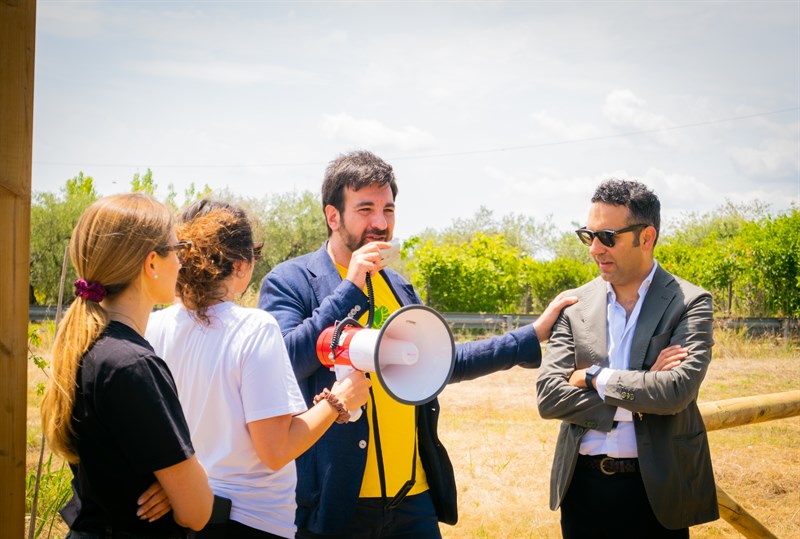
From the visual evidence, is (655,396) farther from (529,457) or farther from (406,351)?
(529,457)

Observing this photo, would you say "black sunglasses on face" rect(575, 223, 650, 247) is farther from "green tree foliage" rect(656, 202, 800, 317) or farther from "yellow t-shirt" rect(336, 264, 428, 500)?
"green tree foliage" rect(656, 202, 800, 317)

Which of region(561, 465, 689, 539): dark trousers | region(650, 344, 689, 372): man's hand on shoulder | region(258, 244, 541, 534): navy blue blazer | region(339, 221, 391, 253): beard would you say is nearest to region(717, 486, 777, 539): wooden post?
region(561, 465, 689, 539): dark trousers

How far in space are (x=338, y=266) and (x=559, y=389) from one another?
1.18 m

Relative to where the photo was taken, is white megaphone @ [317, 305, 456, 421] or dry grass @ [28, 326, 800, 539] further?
dry grass @ [28, 326, 800, 539]

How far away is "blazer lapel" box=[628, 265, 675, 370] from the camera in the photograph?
321 centimetres

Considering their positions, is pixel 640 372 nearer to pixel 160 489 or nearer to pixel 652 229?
pixel 652 229

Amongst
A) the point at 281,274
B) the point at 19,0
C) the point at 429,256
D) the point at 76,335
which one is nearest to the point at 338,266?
the point at 281,274

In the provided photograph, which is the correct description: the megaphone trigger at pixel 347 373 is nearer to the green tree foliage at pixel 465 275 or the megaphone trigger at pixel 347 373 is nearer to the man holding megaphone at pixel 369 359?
the man holding megaphone at pixel 369 359

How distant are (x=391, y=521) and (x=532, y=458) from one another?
4.38 meters

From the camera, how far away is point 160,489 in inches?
70.8

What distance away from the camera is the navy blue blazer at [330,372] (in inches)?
102

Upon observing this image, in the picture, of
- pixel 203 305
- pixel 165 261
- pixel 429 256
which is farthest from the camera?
pixel 429 256

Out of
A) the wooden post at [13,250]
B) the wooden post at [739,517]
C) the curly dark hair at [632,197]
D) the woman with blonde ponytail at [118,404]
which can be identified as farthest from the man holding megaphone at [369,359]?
the wooden post at [739,517]

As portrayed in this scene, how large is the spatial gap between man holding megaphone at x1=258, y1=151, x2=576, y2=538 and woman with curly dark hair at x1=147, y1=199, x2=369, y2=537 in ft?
0.63
